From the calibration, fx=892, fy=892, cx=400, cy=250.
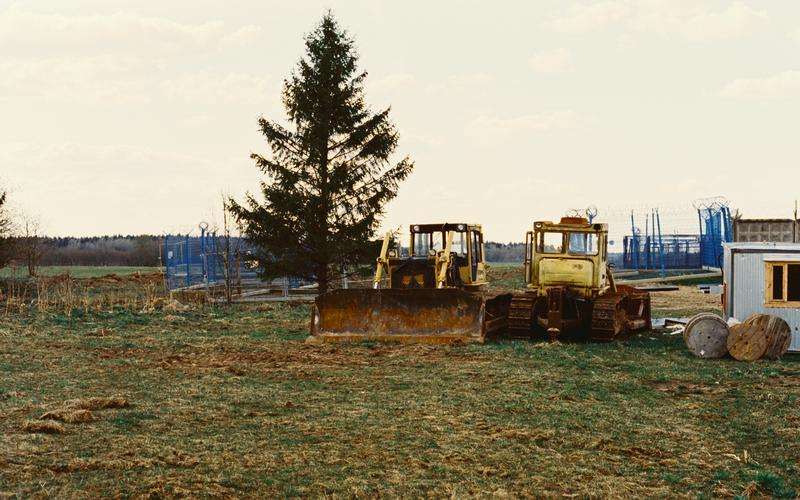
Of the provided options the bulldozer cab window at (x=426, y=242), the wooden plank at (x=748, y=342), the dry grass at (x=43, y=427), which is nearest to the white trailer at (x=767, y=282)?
the wooden plank at (x=748, y=342)

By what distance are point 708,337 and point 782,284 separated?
2.14m

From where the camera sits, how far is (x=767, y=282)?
673 inches

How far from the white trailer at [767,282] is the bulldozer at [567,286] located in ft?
8.23

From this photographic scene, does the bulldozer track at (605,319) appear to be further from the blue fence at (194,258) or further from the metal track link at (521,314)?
the blue fence at (194,258)

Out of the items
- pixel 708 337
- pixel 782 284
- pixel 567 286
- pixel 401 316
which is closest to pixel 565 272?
pixel 567 286

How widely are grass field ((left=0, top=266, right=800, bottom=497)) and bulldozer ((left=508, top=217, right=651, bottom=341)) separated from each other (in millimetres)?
→ 877

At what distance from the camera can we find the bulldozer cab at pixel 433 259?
67.6 feet

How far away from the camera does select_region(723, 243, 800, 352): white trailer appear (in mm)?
16906

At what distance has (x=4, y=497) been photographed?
7.18 metres

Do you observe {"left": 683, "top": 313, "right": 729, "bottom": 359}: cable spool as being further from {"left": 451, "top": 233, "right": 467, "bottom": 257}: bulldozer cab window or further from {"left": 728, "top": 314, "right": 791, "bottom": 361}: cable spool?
{"left": 451, "top": 233, "right": 467, "bottom": 257}: bulldozer cab window

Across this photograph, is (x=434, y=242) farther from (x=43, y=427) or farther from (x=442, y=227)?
(x=43, y=427)

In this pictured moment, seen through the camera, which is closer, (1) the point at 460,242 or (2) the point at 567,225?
(2) the point at 567,225

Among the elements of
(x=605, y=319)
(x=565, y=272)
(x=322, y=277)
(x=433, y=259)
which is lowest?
(x=605, y=319)

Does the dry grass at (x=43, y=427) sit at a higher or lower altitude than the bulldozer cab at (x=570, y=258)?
lower
